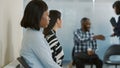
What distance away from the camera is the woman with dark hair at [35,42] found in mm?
1890

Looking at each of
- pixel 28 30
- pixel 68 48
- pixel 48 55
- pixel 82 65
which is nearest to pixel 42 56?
pixel 48 55

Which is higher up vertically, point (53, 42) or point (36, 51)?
point (36, 51)

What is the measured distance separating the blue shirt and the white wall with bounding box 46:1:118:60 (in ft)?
10.9

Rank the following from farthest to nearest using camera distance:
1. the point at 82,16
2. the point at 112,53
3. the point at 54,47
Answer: the point at 82,16, the point at 112,53, the point at 54,47

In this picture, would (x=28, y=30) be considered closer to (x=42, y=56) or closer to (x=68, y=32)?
(x=42, y=56)

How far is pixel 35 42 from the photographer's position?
6.19ft

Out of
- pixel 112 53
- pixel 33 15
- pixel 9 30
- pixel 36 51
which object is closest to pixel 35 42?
pixel 36 51

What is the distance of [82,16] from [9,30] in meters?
2.85

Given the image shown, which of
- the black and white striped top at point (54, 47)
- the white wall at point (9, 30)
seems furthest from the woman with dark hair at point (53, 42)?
the white wall at point (9, 30)

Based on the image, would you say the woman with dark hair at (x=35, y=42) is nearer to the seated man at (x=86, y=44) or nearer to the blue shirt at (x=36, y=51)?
the blue shirt at (x=36, y=51)

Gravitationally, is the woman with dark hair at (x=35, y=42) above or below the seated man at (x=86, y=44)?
above

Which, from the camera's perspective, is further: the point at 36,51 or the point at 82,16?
the point at 82,16

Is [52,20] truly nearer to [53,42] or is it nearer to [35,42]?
[53,42]

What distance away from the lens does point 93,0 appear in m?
5.21
